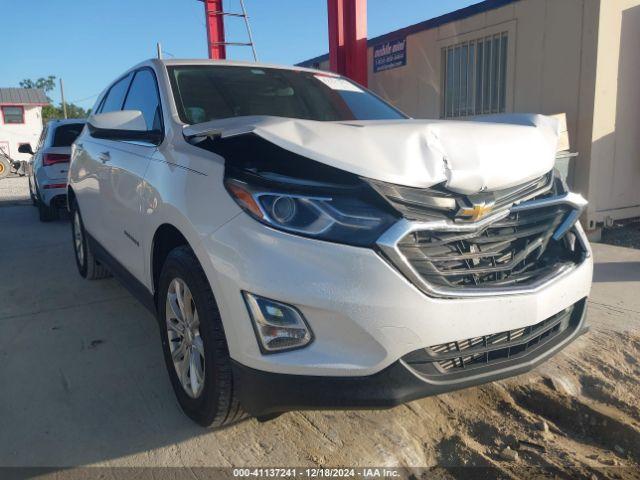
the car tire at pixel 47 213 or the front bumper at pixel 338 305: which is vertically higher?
the front bumper at pixel 338 305

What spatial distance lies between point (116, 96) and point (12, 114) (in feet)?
121

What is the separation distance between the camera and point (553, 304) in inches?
90.9

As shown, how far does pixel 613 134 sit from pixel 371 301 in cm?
572

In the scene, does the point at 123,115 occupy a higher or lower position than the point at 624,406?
higher

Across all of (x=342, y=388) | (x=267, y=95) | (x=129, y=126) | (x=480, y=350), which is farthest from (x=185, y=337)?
(x=267, y=95)

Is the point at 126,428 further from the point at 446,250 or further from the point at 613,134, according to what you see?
the point at 613,134

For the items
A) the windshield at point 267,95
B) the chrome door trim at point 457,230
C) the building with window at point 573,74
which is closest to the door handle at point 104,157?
the windshield at point 267,95

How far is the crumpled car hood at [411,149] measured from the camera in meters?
2.08

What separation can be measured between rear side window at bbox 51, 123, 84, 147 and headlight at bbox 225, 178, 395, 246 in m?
7.46

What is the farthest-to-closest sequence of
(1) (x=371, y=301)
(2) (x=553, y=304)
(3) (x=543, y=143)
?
(3) (x=543, y=143), (2) (x=553, y=304), (1) (x=371, y=301)

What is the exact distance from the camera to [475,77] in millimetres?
7734

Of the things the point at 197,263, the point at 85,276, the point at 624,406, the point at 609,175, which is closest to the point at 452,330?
the point at 197,263

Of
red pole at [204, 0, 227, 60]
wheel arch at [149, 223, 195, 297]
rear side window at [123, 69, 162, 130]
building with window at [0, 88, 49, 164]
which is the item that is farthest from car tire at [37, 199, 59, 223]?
building with window at [0, 88, 49, 164]

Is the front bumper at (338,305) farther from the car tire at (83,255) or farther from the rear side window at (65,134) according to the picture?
the rear side window at (65,134)
